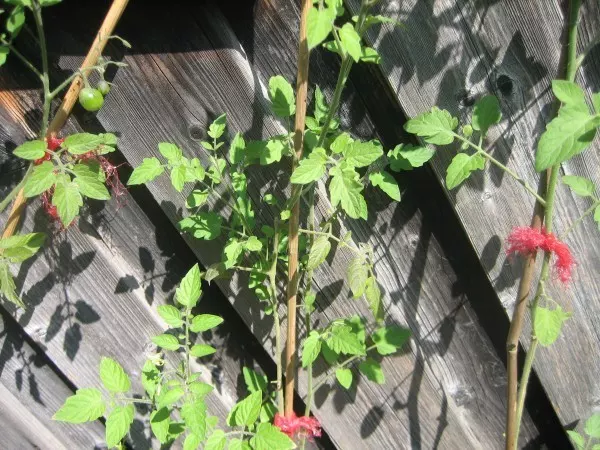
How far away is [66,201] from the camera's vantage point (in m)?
1.05

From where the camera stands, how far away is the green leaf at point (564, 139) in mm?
868

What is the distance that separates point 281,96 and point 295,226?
0.30 m

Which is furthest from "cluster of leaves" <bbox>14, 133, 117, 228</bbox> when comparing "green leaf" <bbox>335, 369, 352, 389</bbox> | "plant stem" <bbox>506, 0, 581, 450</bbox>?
"plant stem" <bbox>506, 0, 581, 450</bbox>

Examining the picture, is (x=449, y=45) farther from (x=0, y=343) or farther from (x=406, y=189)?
(x=0, y=343)

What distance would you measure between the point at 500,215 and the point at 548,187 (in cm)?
22

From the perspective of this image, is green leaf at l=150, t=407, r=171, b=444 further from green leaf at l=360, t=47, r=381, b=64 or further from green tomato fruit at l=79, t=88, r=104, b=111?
green leaf at l=360, t=47, r=381, b=64

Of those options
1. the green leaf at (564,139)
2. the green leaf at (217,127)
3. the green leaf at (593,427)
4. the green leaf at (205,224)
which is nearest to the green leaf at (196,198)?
the green leaf at (205,224)

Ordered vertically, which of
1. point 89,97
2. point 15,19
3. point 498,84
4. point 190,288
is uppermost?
point 15,19

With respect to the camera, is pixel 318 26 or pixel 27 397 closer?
pixel 318 26

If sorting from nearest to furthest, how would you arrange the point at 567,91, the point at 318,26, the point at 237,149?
the point at 318,26, the point at 567,91, the point at 237,149

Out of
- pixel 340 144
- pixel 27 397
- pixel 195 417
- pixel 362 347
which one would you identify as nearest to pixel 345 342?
pixel 362 347

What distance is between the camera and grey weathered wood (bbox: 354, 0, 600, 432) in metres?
1.25

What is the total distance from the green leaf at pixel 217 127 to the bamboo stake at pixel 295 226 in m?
0.19

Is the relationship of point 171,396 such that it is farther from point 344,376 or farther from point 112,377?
point 344,376
